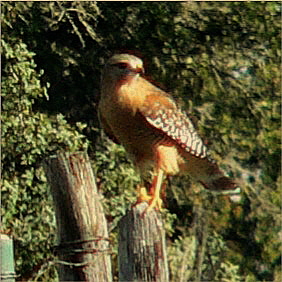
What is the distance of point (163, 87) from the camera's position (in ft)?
30.3

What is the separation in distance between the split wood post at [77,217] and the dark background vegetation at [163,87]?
13.1ft

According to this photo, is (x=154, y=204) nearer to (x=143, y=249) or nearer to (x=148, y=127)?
(x=143, y=249)

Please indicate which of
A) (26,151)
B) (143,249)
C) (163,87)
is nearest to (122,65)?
(143,249)

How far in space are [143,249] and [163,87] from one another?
18.3 ft

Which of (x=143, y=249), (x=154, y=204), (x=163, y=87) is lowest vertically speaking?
(x=143, y=249)

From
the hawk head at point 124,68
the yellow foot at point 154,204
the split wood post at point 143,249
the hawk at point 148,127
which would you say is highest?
the hawk head at point 124,68

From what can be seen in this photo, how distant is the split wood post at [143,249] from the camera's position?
12.1ft

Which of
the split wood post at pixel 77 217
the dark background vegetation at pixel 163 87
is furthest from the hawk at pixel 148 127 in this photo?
the dark background vegetation at pixel 163 87

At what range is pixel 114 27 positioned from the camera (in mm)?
9078

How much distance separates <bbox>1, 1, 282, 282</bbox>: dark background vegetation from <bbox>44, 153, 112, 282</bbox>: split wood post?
4.00m

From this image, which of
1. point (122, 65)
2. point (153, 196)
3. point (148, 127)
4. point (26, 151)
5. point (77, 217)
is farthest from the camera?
point (26, 151)

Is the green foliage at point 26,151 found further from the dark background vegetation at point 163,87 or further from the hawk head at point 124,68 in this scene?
the hawk head at point 124,68

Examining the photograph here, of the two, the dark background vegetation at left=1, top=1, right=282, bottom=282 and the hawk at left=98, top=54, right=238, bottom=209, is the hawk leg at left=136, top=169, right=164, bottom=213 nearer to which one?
the hawk at left=98, top=54, right=238, bottom=209

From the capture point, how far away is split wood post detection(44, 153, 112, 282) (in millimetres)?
3826
